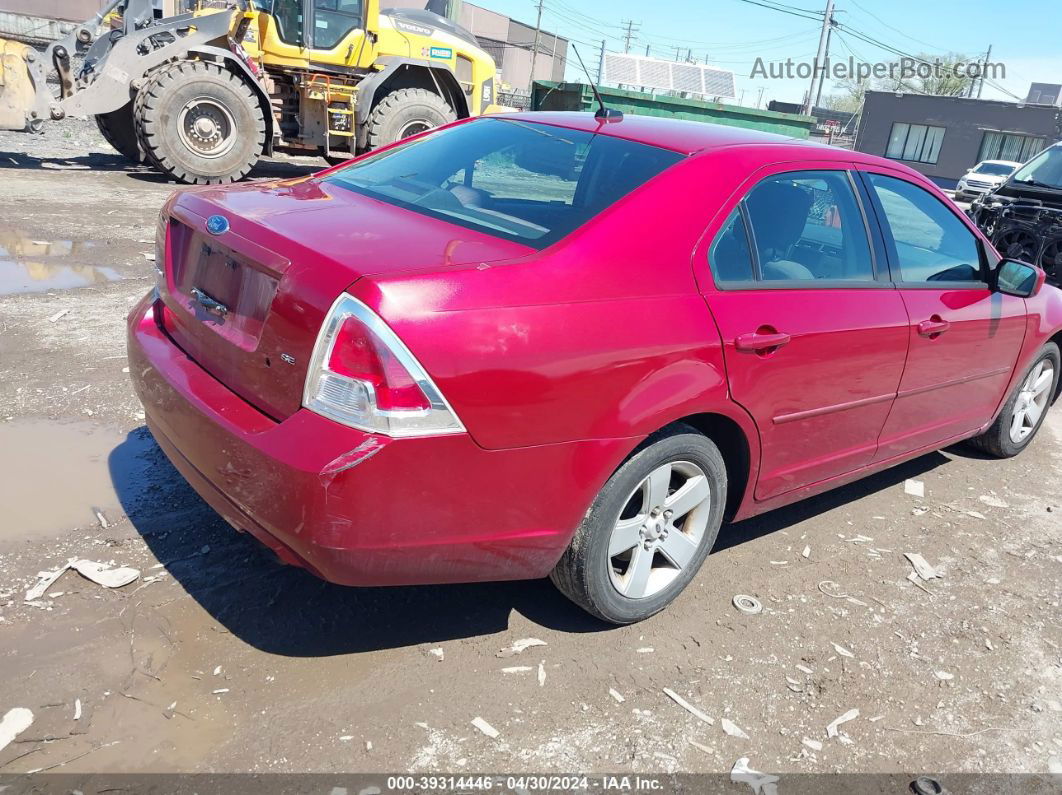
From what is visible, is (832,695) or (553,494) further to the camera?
(832,695)

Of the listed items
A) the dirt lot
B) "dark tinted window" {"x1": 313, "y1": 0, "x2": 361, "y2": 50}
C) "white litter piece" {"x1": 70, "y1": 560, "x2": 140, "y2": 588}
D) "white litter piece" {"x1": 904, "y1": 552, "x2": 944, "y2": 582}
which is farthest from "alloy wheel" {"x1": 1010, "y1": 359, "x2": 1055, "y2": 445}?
"dark tinted window" {"x1": 313, "y1": 0, "x2": 361, "y2": 50}

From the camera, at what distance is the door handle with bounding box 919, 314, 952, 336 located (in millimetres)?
3680

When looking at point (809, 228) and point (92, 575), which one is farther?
point (809, 228)

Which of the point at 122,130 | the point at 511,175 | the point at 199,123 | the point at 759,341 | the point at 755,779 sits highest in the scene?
the point at 511,175

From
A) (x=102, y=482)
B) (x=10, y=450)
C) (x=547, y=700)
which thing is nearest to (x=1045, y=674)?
(x=547, y=700)

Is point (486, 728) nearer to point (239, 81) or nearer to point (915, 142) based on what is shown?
point (239, 81)

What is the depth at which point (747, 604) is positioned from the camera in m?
3.31

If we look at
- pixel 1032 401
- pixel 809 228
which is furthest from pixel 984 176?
pixel 809 228

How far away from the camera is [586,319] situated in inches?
98.4

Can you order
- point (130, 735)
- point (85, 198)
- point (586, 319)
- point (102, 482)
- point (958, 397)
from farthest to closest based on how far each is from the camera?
point (85, 198) → point (958, 397) → point (102, 482) → point (586, 319) → point (130, 735)

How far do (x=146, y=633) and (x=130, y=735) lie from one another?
0.45 m

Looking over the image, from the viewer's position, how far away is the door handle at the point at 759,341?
9.46 feet

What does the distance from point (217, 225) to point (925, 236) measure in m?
3.18

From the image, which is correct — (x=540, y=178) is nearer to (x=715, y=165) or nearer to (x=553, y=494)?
(x=715, y=165)
